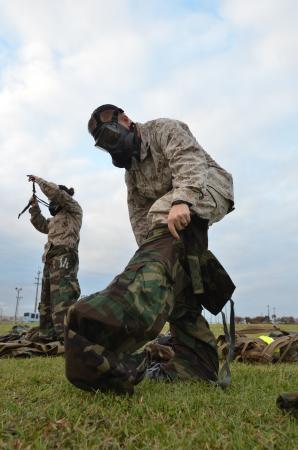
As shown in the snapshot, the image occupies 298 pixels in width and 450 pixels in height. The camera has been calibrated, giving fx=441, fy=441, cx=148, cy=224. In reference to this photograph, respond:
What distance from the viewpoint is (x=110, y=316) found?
2148 mm

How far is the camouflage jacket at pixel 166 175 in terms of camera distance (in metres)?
2.72

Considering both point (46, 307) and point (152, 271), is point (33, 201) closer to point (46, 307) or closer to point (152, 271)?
point (46, 307)

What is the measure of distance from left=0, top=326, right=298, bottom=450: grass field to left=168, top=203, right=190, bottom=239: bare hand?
2.95ft

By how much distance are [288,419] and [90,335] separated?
0.95m

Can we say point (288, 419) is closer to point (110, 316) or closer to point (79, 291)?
point (110, 316)

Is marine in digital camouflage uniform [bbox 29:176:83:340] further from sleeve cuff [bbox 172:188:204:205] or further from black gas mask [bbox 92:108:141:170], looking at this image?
sleeve cuff [bbox 172:188:204:205]

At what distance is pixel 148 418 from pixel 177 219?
112 cm

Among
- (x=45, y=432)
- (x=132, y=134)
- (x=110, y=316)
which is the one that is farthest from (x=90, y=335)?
(x=132, y=134)

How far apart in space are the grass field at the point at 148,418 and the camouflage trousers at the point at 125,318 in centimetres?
14

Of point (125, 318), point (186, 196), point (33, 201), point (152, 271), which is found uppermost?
point (33, 201)

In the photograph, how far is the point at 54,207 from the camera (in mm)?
7566

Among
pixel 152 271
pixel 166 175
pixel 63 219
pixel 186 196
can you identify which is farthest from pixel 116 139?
pixel 63 219

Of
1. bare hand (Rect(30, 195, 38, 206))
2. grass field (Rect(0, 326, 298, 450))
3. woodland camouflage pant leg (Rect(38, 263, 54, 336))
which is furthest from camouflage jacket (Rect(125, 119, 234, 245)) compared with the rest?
bare hand (Rect(30, 195, 38, 206))

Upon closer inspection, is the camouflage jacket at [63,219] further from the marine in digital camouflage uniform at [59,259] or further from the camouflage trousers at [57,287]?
the camouflage trousers at [57,287]
